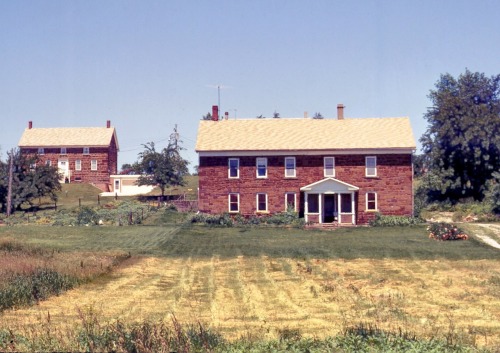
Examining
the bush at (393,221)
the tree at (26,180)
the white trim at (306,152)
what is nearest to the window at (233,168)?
the white trim at (306,152)

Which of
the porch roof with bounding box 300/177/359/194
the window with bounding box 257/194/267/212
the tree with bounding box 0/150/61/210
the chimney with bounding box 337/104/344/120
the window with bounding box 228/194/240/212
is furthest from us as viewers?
the tree with bounding box 0/150/61/210

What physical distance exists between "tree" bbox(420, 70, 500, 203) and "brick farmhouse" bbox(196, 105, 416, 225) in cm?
1002

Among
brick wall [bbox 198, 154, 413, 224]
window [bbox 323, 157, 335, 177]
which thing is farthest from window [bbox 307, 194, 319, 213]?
window [bbox 323, 157, 335, 177]

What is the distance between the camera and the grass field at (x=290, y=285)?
1573cm

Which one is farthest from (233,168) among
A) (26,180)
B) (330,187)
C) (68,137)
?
(68,137)

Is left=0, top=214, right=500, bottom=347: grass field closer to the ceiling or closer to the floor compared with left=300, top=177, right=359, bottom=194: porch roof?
closer to the floor

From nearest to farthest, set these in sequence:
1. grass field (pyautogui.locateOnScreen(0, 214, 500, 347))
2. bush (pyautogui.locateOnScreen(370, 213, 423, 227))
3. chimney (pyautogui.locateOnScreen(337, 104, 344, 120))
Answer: grass field (pyautogui.locateOnScreen(0, 214, 500, 347)) < bush (pyautogui.locateOnScreen(370, 213, 423, 227)) < chimney (pyautogui.locateOnScreen(337, 104, 344, 120))

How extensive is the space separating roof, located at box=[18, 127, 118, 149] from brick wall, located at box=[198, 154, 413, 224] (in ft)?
119

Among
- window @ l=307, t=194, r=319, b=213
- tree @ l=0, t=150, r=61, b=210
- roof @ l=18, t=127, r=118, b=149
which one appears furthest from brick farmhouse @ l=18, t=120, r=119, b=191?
window @ l=307, t=194, r=319, b=213

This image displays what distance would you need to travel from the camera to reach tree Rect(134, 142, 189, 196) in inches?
2746

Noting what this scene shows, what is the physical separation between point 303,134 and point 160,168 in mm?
23757

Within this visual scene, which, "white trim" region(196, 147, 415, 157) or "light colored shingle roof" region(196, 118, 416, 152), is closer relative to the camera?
"white trim" region(196, 147, 415, 157)

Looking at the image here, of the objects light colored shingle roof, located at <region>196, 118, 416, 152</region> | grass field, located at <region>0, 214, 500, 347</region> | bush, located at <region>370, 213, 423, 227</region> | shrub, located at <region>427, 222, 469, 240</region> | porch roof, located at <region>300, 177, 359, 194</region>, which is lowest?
grass field, located at <region>0, 214, 500, 347</region>

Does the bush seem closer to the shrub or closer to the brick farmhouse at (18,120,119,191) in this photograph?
the shrub
